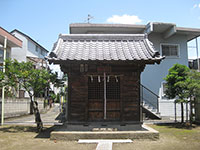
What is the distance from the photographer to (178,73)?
13.2 metres

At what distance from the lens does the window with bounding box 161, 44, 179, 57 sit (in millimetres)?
19234

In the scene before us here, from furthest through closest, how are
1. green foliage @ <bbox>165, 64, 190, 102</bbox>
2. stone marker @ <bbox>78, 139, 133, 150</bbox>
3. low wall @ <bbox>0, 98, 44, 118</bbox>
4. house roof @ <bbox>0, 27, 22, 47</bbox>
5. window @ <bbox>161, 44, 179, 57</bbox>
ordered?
window @ <bbox>161, 44, 179, 57</bbox>, house roof @ <bbox>0, 27, 22, 47</bbox>, low wall @ <bbox>0, 98, 44, 118</bbox>, green foliage @ <bbox>165, 64, 190, 102</bbox>, stone marker @ <bbox>78, 139, 133, 150</bbox>

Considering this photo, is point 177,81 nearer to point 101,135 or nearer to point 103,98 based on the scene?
point 103,98

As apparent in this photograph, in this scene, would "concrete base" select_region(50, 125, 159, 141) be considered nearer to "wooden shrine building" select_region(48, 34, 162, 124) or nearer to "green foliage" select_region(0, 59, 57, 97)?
"wooden shrine building" select_region(48, 34, 162, 124)

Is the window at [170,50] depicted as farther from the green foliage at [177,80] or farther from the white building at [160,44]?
the green foliage at [177,80]

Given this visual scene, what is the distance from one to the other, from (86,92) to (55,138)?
2554mm

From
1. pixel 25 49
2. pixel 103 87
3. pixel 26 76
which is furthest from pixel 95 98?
pixel 25 49

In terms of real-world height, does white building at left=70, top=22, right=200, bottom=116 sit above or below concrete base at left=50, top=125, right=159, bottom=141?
above

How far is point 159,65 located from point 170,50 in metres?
2.22

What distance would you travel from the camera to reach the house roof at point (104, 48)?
28.0ft

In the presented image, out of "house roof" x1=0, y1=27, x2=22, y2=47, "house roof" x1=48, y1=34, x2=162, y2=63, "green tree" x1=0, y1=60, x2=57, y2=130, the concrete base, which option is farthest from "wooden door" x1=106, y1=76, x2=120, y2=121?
"house roof" x1=0, y1=27, x2=22, y2=47

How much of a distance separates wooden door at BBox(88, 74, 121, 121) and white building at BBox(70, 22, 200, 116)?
8.98 m

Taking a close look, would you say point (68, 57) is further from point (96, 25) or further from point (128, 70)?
point (96, 25)

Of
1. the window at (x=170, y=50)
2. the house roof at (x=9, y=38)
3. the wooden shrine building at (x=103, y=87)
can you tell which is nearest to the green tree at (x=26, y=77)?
the wooden shrine building at (x=103, y=87)
